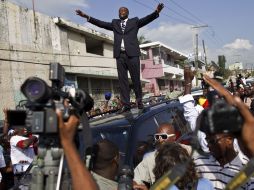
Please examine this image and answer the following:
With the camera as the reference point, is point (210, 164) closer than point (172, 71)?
Yes

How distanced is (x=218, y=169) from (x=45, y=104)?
1.51 metres

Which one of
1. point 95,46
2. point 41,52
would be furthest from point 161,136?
point 95,46

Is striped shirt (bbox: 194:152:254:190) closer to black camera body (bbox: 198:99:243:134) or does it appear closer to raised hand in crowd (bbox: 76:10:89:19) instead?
black camera body (bbox: 198:99:243:134)

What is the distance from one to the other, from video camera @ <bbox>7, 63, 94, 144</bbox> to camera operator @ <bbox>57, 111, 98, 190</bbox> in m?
0.04

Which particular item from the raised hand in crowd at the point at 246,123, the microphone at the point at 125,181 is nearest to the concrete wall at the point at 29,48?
the microphone at the point at 125,181

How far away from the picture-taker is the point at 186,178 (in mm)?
2357

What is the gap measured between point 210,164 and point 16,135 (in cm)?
416

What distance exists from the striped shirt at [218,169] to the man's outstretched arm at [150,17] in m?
3.28

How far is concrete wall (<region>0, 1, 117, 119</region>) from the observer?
14125mm

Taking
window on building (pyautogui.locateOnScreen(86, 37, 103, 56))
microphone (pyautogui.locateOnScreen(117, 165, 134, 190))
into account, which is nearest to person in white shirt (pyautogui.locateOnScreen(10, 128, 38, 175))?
microphone (pyautogui.locateOnScreen(117, 165, 134, 190))

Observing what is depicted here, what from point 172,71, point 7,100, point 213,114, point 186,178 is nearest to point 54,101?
point 213,114

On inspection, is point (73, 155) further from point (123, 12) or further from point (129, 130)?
point (123, 12)

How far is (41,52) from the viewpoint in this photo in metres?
16.1

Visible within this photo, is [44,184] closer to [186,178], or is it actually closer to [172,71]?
Answer: [186,178]
